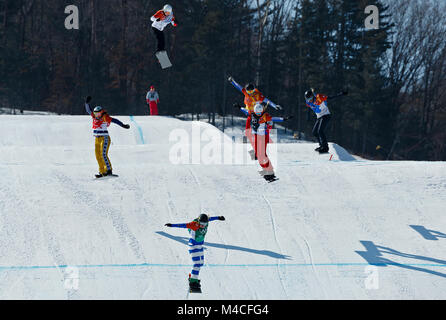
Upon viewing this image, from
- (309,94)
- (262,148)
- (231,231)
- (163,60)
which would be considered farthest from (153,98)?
(231,231)

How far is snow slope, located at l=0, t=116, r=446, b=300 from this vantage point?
8.00 m

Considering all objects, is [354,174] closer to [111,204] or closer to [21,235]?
[111,204]

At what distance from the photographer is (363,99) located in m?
37.1

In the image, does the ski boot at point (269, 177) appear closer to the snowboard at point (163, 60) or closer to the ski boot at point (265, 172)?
the ski boot at point (265, 172)

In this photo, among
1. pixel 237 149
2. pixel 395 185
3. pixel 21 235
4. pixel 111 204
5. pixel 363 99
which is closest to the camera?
pixel 21 235

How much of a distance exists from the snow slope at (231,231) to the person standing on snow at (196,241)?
38 centimetres

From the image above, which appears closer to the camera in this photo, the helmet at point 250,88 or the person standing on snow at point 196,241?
the person standing on snow at point 196,241

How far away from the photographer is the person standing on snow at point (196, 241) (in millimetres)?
7215

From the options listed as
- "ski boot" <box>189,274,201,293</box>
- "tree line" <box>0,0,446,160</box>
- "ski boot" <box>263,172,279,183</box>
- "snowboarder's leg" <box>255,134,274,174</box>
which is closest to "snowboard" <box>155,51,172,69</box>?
"snowboarder's leg" <box>255,134,274,174</box>

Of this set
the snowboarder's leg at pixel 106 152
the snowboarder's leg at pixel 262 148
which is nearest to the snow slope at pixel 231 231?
the snowboarder's leg at pixel 106 152

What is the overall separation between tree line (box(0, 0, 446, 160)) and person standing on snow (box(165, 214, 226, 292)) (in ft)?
91.8

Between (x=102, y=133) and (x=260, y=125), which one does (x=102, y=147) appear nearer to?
(x=102, y=133)
